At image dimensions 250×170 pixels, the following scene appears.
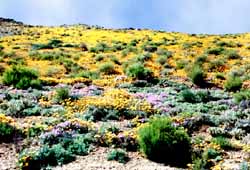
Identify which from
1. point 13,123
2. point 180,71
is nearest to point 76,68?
point 180,71

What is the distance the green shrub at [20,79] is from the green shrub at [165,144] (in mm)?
9572

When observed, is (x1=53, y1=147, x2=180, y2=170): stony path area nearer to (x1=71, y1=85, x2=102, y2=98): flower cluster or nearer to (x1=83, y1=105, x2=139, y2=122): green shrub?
(x1=83, y1=105, x2=139, y2=122): green shrub

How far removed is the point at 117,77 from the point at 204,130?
10.6 m

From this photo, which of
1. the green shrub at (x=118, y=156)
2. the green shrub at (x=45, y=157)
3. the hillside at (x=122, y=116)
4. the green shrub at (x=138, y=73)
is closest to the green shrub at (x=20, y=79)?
the hillside at (x=122, y=116)

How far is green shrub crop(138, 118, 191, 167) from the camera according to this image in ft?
51.5

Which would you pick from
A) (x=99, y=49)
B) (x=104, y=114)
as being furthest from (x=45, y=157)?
(x=99, y=49)

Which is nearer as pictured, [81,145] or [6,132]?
[81,145]

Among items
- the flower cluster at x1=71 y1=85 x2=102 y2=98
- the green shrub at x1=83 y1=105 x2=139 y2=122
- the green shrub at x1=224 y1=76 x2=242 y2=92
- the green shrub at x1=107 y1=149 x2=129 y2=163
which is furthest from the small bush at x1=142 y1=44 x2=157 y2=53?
the green shrub at x1=107 y1=149 x2=129 y2=163

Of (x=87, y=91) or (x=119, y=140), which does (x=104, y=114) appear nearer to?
(x=119, y=140)

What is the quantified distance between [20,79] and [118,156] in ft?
35.0

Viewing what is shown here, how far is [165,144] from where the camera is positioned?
1573cm

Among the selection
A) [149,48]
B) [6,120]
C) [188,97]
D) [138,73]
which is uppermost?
[149,48]

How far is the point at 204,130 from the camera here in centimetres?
1844

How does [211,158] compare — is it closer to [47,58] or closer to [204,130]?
[204,130]
